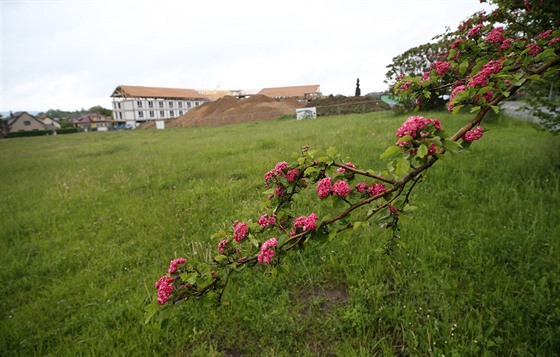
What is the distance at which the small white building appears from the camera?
68.2m

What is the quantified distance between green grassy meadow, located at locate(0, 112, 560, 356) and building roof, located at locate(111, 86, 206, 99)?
72030mm

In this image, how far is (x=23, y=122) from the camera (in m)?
77.7

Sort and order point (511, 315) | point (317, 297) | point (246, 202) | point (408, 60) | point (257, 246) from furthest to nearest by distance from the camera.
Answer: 1. point (408, 60)
2. point (246, 202)
3. point (317, 297)
4. point (511, 315)
5. point (257, 246)

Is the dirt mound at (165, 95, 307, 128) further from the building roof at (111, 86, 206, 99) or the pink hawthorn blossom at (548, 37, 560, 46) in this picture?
the pink hawthorn blossom at (548, 37, 560, 46)

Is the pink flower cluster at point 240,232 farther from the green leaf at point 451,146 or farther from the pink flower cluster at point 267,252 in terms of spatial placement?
the green leaf at point 451,146

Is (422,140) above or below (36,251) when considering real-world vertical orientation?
above

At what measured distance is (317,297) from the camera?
8.48ft

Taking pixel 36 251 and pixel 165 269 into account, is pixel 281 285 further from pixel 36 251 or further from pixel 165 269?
pixel 36 251

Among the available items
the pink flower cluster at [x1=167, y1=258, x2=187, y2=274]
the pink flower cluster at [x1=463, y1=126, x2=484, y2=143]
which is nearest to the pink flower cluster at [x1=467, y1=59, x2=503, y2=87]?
the pink flower cluster at [x1=463, y1=126, x2=484, y2=143]

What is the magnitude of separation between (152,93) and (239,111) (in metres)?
41.9

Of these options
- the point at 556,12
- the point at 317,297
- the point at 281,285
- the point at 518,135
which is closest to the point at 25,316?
the point at 281,285

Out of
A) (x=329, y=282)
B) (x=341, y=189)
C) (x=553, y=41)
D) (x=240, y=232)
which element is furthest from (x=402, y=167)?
(x=329, y=282)

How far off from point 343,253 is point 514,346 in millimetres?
1477

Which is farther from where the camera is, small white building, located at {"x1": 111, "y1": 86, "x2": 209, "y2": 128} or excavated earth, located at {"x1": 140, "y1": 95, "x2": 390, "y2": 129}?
small white building, located at {"x1": 111, "y1": 86, "x2": 209, "y2": 128}
